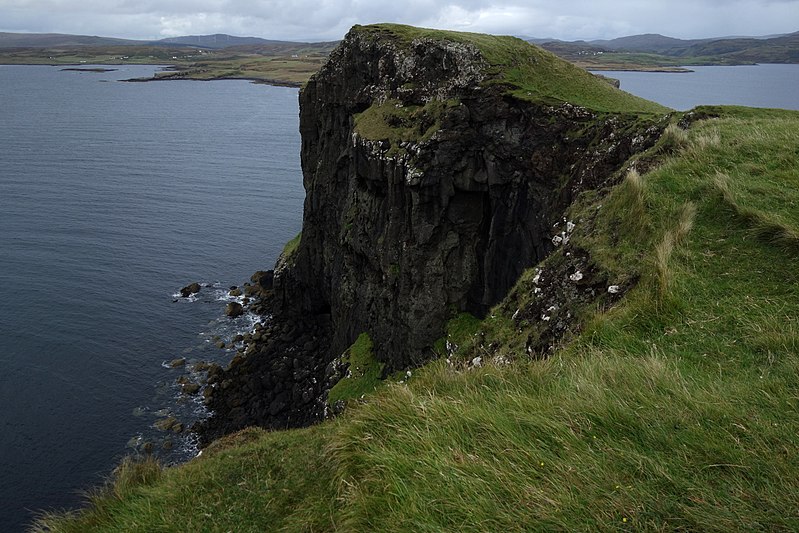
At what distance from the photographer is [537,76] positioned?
136ft

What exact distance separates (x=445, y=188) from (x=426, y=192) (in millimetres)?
1367

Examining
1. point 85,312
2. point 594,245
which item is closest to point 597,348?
point 594,245

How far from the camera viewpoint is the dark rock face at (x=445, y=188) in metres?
35.8

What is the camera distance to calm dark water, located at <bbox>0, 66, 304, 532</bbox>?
134 feet

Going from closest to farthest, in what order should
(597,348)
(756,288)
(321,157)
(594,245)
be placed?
(597,348), (756,288), (594,245), (321,157)

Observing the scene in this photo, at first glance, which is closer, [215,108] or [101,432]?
[101,432]

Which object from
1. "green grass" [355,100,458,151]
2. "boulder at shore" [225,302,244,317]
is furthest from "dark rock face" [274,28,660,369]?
"boulder at shore" [225,302,244,317]

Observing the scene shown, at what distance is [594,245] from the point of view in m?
14.8

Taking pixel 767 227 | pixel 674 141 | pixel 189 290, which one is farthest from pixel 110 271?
pixel 767 227

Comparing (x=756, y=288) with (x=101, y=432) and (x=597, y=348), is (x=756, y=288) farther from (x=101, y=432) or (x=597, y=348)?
(x=101, y=432)

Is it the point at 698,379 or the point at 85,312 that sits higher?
the point at 698,379

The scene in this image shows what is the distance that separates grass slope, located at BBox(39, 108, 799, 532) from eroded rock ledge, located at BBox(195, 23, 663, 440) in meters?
20.2

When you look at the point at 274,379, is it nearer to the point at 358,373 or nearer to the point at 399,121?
the point at 358,373

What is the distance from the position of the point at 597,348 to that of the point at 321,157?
1921 inches
